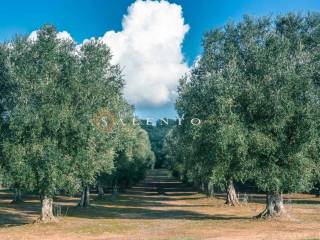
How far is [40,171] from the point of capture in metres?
46.1

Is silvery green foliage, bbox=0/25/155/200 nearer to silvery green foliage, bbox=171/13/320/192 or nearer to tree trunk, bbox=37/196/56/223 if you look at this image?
tree trunk, bbox=37/196/56/223

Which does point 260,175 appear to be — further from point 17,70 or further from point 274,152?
point 17,70

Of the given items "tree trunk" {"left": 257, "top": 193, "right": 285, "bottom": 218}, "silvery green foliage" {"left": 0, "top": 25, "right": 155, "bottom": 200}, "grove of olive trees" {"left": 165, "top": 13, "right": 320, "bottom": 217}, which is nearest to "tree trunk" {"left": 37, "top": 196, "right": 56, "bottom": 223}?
"silvery green foliage" {"left": 0, "top": 25, "right": 155, "bottom": 200}

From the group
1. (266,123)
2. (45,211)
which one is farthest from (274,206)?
(45,211)

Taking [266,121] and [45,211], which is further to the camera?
[45,211]

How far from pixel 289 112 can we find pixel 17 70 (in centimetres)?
2512

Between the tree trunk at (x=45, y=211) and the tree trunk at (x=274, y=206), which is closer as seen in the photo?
the tree trunk at (x=274, y=206)

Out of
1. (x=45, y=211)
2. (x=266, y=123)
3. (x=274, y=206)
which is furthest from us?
(x=45, y=211)

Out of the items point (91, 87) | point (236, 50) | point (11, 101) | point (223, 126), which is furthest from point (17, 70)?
point (236, 50)

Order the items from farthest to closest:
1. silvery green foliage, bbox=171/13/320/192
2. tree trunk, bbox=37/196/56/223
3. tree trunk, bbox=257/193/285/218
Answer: tree trunk, bbox=37/196/56/223 < tree trunk, bbox=257/193/285/218 < silvery green foliage, bbox=171/13/320/192

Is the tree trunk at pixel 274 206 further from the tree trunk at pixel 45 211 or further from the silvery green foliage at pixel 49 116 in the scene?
the tree trunk at pixel 45 211

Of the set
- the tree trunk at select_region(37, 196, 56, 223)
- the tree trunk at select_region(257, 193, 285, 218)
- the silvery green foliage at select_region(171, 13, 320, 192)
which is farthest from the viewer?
the tree trunk at select_region(37, 196, 56, 223)

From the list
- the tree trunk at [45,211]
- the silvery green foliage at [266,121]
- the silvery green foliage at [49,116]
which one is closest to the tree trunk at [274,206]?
the silvery green foliage at [266,121]

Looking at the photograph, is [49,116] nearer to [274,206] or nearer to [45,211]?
[45,211]
